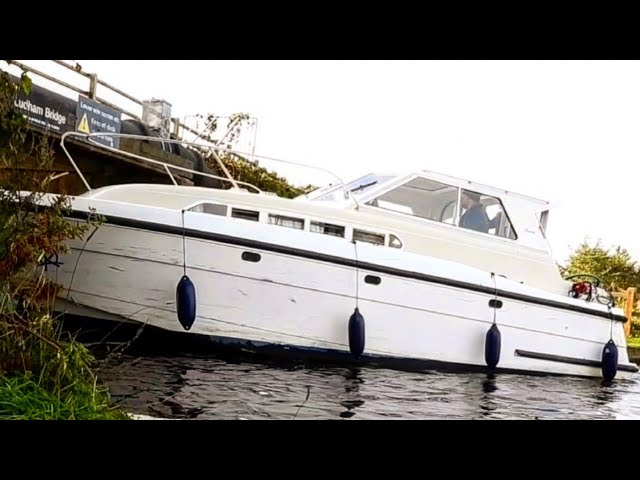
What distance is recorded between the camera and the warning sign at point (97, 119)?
5273 mm

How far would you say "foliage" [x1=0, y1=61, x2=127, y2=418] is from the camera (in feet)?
5.62

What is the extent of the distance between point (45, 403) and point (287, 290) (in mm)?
2046

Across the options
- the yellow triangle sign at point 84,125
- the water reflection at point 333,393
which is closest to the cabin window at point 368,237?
the water reflection at point 333,393

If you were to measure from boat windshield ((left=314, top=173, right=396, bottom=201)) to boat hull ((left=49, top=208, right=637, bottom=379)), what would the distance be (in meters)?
0.97

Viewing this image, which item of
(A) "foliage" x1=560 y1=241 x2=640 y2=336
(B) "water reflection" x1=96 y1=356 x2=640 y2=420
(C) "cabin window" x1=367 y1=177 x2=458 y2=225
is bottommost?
(B) "water reflection" x1=96 y1=356 x2=640 y2=420

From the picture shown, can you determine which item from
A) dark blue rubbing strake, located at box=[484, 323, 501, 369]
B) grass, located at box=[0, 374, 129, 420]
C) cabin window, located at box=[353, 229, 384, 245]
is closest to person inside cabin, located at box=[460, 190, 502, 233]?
cabin window, located at box=[353, 229, 384, 245]

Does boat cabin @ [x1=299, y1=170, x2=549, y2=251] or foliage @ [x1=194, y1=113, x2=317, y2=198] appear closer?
boat cabin @ [x1=299, y1=170, x2=549, y2=251]

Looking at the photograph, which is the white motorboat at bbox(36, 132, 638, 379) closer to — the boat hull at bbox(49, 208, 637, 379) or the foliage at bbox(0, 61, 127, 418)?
the boat hull at bbox(49, 208, 637, 379)

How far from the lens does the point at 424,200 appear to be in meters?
4.47

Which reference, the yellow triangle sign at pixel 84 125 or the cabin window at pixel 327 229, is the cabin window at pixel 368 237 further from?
the yellow triangle sign at pixel 84 125
